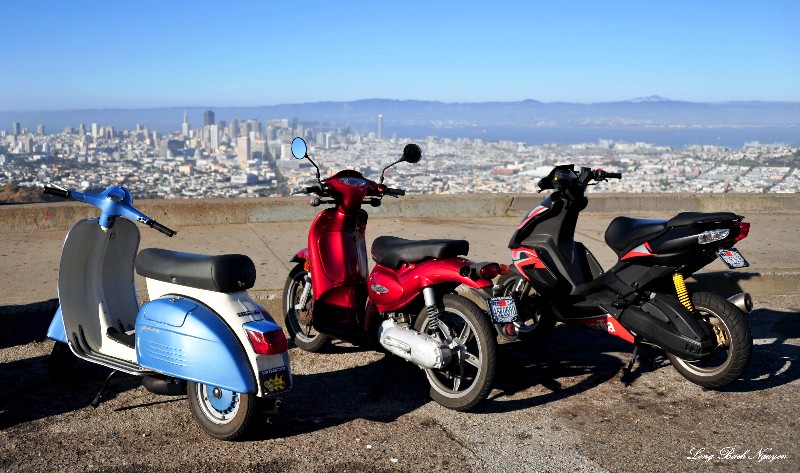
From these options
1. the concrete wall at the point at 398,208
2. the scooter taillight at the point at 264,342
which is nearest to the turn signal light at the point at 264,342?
the scooter taillight at the point at 264,342

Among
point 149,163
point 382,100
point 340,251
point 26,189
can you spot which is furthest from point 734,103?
point 340,251

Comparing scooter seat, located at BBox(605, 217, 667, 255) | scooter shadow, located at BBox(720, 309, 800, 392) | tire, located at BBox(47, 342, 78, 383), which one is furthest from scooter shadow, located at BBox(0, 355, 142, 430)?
scooter shadow, located at BBox(720, 309, 800, 392)

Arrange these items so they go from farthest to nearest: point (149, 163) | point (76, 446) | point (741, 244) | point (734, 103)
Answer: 1. point (734, 103)
2. point (149, 163)
3. point (741, 244)
4. point (76, 446)

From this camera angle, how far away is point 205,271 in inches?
169

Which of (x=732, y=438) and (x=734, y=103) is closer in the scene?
(x=732, y=438)

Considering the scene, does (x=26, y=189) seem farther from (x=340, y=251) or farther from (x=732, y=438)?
(x=732, y=438)

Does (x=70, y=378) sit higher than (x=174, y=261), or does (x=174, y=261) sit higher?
(x=174, y=261)

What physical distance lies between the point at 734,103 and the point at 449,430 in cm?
4533

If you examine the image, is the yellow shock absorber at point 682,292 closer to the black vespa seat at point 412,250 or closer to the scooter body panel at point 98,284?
the black vespa seat at point 412,250

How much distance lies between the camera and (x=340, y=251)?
571cm

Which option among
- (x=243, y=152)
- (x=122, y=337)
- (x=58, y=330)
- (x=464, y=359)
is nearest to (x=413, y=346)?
(x=464, y=359)

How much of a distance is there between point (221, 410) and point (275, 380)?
35 cm

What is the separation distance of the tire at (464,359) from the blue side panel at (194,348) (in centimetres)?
118

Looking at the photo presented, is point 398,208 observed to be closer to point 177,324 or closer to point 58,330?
point 58,330
